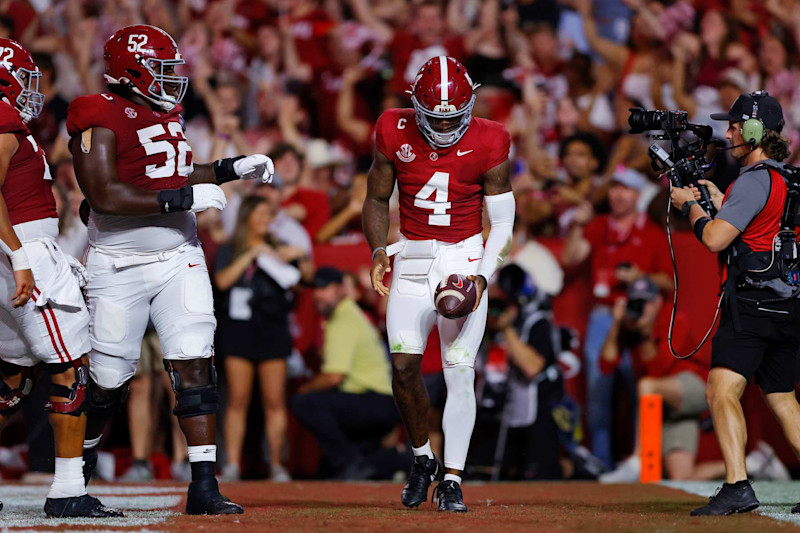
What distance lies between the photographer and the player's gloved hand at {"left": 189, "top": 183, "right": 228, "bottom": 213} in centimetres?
528

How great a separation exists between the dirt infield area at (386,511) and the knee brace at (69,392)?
1.65 feet

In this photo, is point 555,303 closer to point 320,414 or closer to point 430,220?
point 320,414

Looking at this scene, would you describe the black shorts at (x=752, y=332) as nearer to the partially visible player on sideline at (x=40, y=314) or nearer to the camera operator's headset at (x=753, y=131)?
the camera operator's headset at (x=753, y=131)

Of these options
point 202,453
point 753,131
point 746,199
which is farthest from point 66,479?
point 753,131

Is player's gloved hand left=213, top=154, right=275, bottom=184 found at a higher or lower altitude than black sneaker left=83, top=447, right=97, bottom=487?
higher

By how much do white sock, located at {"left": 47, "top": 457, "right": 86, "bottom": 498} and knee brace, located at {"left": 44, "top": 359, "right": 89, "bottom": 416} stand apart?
0.22 m

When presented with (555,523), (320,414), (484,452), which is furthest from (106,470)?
(555,523)

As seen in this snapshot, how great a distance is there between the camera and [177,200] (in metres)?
5.31

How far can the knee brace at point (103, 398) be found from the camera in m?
5.64

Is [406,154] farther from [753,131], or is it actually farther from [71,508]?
[71,508]

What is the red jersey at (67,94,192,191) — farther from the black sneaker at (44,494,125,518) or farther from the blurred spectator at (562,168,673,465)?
the blurred spectator at (562,168,673,465)

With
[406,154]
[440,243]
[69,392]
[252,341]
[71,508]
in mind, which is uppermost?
[406,154]

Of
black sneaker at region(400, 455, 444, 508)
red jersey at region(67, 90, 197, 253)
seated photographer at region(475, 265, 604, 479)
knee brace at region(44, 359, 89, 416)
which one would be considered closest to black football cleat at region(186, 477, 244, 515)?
knee brace at region(44, 359, 89, 416)

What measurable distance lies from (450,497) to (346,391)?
11.5 ft
